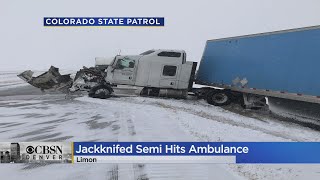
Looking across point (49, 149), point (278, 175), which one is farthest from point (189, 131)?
point (49, 149)

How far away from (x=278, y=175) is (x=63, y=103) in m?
10.1

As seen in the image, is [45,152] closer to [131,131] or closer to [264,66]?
[131,131]

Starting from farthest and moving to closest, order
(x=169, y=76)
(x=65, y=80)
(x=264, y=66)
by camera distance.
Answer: (x=65, y=80), (x=169, y=76), (x=264, y=66)

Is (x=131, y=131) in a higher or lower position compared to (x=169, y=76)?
lower

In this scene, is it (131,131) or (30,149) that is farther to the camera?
(131,131)

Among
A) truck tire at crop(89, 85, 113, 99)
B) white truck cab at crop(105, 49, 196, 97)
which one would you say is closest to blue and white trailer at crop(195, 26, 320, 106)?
white truck cab at crop(105, 49, 196, 97)

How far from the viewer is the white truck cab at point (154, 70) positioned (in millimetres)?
16797

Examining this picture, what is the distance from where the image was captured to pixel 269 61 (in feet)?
41.7

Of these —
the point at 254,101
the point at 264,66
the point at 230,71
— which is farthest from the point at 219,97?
the point at 264,66

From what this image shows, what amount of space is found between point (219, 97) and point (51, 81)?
27.5 feet

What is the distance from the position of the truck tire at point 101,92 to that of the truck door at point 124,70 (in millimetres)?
913

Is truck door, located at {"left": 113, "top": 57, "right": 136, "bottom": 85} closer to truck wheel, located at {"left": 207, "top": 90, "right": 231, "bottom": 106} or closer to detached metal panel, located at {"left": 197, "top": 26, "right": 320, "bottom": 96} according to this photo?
detached metal panel, located at {"left": 197, "top": 26, "right": 320, "bottom": 96}

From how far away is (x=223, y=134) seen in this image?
848cm

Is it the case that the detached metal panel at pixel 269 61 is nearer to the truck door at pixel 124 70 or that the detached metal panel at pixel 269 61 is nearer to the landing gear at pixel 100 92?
the truck door at pixel 124 70
